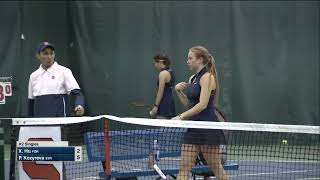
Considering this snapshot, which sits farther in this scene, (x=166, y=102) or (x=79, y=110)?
(x=166, y=102)

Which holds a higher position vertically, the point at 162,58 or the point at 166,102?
the point at 162,58

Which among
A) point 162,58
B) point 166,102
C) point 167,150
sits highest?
point 162,58

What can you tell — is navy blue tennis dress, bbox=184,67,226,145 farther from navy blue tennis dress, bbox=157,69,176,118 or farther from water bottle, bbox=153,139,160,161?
navy blue tennis dress, bbox=157,69,176,118

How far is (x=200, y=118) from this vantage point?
6.86 m

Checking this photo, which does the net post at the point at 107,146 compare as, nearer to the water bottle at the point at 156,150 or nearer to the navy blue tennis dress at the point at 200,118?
the navy blue tennis dress at the point at 200,118

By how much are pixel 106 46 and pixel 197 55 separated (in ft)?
24.5

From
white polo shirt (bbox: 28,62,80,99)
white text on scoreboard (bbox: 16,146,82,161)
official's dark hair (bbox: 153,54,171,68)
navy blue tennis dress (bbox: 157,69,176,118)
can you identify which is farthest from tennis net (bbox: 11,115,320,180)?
official's dark hair (bbox: 153,54,171,68)

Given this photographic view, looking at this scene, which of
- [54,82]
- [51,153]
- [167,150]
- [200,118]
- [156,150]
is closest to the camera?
[51,153]

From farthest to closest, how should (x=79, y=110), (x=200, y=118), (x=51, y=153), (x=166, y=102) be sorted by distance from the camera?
(x=166, y=102) < (x=79, y=110) < (x=200, y=118) < (x=51, y=153)

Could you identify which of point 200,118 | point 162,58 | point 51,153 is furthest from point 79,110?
point 162,58

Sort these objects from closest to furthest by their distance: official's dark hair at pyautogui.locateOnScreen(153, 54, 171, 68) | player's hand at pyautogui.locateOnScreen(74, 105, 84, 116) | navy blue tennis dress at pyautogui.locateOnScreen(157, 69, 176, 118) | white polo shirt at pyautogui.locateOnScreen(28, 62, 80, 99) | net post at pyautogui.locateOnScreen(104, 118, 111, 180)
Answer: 1. net post at pyautogui.locateOnScreen(104, 118, 111, 180)
2. player's hand at pyautogui.locateOnScreen(74, 105, 84, 116)
3. white polo shirt at pyautogui.locateOnScreen(28, 62, 80, 99)
4. official's dark hair at pyautogui.locateOnScreen(153, 54, 171, 68)
5. navy blue tennis dress at pyautogui.locateOnScreen(157, 69, 176, 118)

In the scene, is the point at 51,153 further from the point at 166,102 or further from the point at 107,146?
the point at 166,102

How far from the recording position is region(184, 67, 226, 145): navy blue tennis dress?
6727 mm

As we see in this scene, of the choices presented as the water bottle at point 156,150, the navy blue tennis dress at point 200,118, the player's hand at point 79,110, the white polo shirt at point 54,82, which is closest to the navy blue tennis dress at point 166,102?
the water bottle at point 156,150
